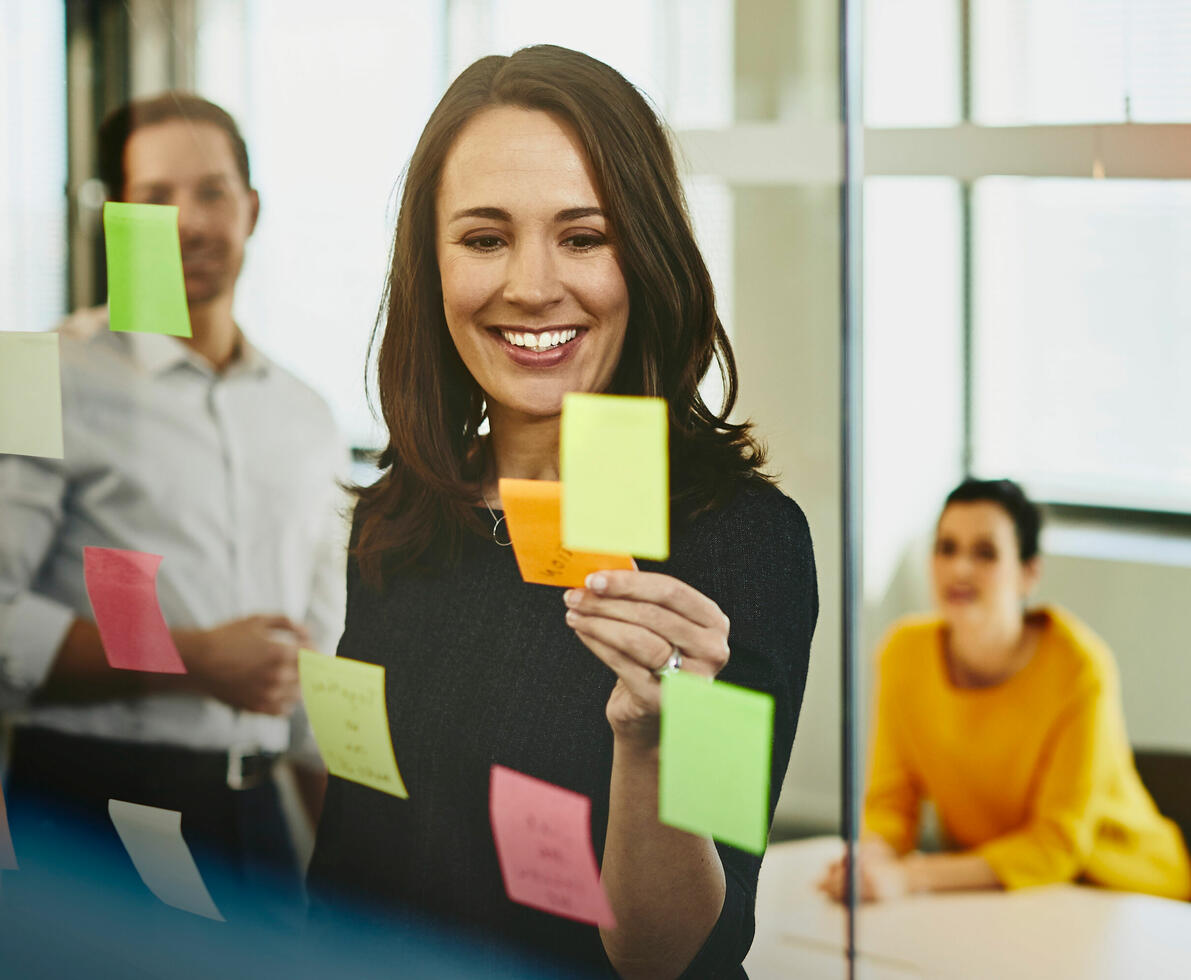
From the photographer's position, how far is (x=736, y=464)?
0.95m

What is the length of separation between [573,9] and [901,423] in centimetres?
46

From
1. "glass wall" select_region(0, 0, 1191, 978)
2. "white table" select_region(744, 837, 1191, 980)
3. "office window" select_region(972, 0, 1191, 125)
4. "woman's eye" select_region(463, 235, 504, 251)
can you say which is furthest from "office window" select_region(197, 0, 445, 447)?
"white table" select_region(744, 837, 1191, 980)

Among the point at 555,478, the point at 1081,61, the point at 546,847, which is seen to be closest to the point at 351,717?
the point at 546,847

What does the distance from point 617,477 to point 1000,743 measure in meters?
0.42

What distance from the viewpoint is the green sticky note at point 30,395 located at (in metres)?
1.29

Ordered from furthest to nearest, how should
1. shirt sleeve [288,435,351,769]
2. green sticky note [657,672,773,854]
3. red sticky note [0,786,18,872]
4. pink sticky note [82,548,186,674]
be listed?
red sticky note [0,786,18,872] < pink sticky note [82,548,186,674] < shirt sleeve [288,435,351,769] < green sticky note [657,672,773,854]

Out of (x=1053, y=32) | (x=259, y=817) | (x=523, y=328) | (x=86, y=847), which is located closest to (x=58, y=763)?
(x=86, y=847)

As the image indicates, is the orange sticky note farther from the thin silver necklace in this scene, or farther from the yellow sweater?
the yellow sweater

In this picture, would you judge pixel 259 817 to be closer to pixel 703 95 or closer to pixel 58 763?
pixel 58 763

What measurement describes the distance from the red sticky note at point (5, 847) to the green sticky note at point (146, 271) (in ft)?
2.22

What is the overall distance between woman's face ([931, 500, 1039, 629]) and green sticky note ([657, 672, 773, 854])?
188 millimetres

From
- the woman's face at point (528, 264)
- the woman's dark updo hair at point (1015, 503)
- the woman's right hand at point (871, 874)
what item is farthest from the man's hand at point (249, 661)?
the woman's dark updo hair at point (1015, 503)

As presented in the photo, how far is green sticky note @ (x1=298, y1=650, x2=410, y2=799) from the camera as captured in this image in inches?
44.0

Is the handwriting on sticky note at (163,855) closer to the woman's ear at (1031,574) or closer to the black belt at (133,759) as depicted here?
the black belt at (133,759)
